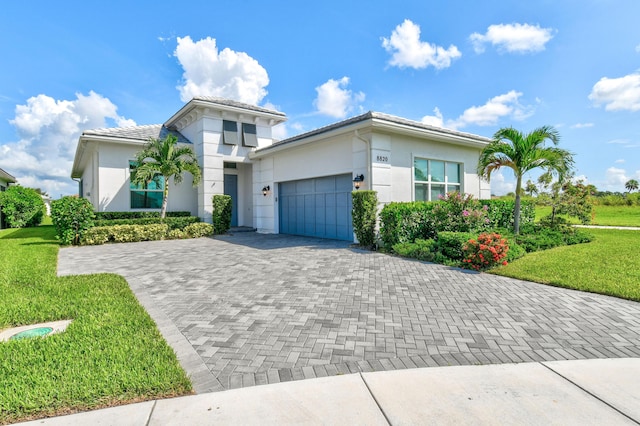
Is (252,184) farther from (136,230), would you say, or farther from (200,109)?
(136,230)

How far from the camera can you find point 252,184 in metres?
17.4

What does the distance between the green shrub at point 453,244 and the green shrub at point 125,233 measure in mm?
11579

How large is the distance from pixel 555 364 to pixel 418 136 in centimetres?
1001

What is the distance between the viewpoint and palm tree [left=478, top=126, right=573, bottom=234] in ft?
33.4

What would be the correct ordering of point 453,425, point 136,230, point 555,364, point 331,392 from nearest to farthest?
point 453,425 < point 331,392 < point 555,364 < point 136,230

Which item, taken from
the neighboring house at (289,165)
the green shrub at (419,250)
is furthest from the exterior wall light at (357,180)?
the green shrub at (419,250)

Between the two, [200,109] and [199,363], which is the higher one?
[200,109]

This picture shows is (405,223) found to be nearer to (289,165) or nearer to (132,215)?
(289,165)

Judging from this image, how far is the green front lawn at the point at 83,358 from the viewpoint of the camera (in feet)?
8.03

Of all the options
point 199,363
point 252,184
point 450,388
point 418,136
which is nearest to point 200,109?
point 252,184

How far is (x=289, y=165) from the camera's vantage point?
14.5m

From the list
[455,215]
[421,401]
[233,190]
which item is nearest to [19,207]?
[233,190]

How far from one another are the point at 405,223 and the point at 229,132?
10.6 meters

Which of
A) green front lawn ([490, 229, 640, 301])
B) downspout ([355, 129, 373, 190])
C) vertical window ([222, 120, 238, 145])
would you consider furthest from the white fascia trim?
vertical window ([222, 120, 238, 145])
